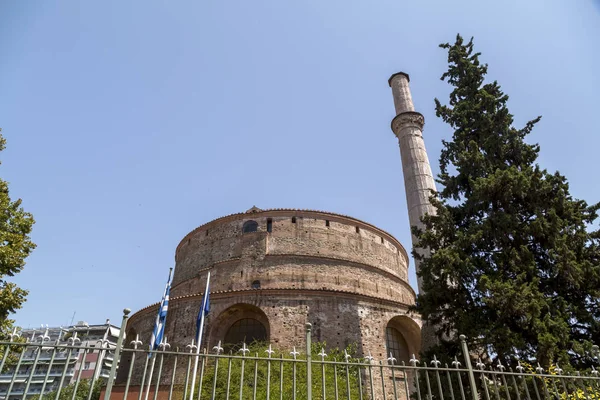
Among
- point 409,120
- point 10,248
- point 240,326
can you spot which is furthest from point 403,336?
point 10,248

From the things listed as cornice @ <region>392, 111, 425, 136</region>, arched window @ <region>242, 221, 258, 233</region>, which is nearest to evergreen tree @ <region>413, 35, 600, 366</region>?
cornice @ <region>392, 111, 425, 136</region>

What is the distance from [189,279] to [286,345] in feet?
22.3

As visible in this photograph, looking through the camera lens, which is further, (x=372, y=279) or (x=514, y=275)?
(x=372, y=279)

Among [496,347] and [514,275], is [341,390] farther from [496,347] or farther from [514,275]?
[514,275]

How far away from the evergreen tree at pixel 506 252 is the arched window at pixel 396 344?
5759 millimetres

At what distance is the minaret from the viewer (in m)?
15.9

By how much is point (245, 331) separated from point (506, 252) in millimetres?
9731

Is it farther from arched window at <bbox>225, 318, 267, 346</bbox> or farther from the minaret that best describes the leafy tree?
the minaret

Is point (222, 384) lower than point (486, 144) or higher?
lower

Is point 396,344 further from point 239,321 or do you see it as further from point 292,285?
point 239,321

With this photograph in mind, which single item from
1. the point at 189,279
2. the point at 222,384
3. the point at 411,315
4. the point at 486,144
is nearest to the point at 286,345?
the point at 222,384

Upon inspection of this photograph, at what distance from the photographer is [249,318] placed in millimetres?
15539

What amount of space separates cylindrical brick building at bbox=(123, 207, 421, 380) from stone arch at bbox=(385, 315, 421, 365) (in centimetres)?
4

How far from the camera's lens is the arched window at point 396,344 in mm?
15634
